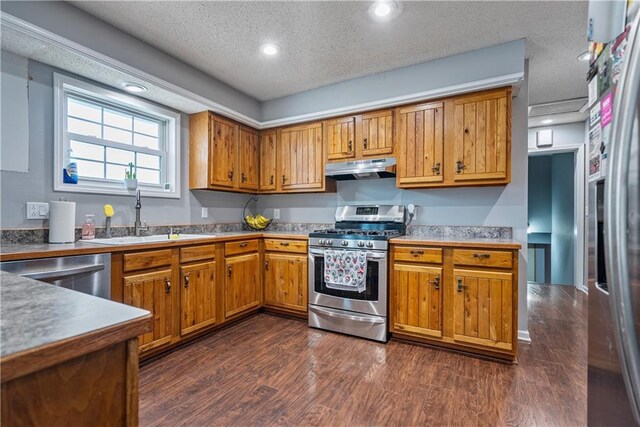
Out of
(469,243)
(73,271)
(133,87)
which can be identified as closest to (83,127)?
(133,87)

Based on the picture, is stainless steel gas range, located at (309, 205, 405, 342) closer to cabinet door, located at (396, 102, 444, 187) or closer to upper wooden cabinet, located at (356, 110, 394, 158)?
cabinet door, located at (396, 102, 444, 187)

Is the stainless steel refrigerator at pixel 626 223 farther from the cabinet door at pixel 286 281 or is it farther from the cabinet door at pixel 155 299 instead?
the cabinet door at pixel 286 281

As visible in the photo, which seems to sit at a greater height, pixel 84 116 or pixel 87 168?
pixel 84 116

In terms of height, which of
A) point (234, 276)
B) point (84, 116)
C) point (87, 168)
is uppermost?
point (84, 116)

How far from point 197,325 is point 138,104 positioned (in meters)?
2.12

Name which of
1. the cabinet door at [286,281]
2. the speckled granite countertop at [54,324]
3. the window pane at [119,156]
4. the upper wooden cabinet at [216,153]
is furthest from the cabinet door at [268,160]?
the speckled granite countertop at [54,324]

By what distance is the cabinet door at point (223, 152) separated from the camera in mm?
3285

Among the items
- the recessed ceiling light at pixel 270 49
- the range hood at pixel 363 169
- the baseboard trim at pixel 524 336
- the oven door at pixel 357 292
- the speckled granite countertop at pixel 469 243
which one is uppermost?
the recessed ceiling light at pixel 270 49

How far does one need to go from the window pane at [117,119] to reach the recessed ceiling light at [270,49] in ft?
4.77

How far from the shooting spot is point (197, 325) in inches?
105

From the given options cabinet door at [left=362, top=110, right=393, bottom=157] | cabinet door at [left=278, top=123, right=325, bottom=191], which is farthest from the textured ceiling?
cabinet door at [left=278, top=123, right=325, bottom=191]

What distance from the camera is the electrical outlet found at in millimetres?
2170

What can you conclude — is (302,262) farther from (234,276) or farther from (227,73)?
(227,73)

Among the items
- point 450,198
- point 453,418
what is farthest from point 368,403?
point 450,198
